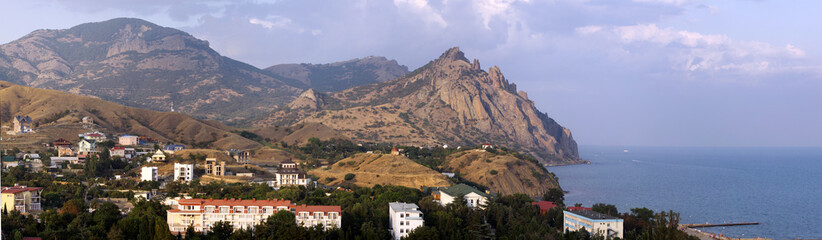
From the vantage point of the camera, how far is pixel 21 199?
44688mm

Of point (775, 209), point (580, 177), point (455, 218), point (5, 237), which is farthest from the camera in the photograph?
point (580, 177)

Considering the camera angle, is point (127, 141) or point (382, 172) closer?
point (382, 172)

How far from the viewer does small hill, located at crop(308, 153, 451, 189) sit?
272 feet

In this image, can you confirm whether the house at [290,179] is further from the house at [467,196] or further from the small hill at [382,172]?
the house at [467,196]

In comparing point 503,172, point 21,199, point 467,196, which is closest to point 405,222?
point 467,196

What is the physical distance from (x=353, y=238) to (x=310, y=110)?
14993 centimetres

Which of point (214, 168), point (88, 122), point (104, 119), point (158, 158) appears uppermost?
point (104, 119)

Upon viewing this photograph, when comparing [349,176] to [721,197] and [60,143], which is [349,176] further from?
[721,197]

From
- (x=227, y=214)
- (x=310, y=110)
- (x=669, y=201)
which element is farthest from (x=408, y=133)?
(x=227, y=214)

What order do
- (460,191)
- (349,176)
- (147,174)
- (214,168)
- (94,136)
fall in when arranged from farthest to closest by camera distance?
(94,136)
(349,176)
(214,168)
(460,191)
(147,174)

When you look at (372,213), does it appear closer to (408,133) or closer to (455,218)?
(455,218)

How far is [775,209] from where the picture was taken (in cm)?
8475

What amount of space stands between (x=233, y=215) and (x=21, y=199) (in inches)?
583

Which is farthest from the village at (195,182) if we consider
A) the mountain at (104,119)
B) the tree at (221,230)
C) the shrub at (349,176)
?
the shrub at (349,176)
